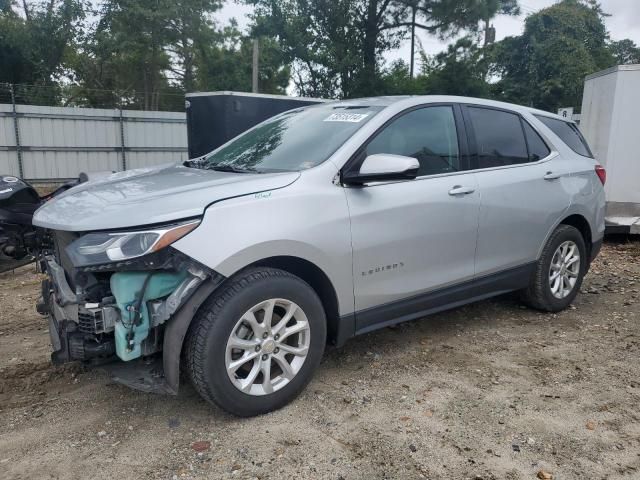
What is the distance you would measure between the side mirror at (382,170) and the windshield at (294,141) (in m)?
0.23

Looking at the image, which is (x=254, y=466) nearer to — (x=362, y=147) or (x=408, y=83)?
(x=362, y=147)

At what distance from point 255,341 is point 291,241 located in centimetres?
55

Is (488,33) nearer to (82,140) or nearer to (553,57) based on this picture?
(553,57)

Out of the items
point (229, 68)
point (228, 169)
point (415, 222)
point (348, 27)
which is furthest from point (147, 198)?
point (229, 68)

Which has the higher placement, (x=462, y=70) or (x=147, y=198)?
(x=462, y=70)

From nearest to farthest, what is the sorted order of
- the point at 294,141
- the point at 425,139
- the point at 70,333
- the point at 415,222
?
1. the point at 70,333
2. the point at 415,222
3. the point at 294,141
4. the point at 425,139

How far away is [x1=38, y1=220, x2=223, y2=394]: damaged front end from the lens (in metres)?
2.56

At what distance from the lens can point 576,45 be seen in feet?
86.3

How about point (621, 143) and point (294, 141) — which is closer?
point (294, 141)

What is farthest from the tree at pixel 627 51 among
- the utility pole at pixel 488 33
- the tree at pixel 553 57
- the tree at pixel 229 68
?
the tree at pixel 229 68

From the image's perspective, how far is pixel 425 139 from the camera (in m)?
3.73

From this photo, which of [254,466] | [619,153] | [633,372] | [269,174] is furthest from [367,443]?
[619,153]

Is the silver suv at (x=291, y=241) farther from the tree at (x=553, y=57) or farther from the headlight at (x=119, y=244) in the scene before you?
the tree at (x=553, y=57)

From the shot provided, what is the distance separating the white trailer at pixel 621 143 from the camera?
7.60 meters
